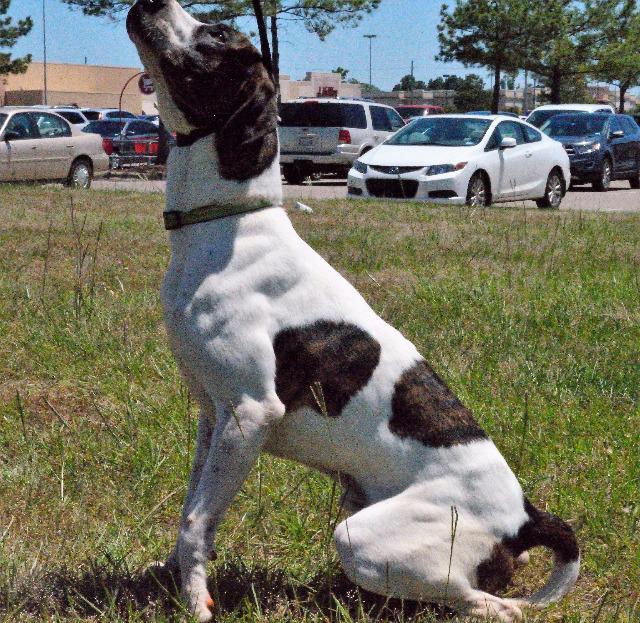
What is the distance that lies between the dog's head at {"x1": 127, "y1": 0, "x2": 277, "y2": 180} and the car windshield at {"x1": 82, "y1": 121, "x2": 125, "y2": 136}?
84.8 ft

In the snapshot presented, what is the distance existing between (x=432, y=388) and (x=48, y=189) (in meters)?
11.8

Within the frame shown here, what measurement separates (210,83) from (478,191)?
1129 cm

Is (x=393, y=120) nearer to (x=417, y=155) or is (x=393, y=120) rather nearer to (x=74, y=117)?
(x=417, y=155)

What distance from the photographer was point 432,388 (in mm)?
2600

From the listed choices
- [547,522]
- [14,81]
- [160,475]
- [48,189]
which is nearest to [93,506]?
[160,475]

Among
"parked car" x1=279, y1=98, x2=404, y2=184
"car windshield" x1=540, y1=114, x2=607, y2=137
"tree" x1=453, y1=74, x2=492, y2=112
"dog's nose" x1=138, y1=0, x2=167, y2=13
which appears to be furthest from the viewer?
"tree" x1=453, y1=74, x2=492, y2=112

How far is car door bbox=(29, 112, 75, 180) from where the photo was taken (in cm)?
1717

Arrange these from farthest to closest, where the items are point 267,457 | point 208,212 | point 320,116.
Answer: point 320,116
point 267,457
point 208,212

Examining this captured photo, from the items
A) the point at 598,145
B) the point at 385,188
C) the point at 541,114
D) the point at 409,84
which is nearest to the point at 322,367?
the point at 385,188

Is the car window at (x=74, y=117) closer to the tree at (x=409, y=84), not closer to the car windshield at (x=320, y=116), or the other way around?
the car windshield at (x=320, y=116)

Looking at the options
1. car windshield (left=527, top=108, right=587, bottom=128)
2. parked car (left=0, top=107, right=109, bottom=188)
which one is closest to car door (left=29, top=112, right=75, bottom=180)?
parked car (left=0, top=107, right=109, bottom=188)

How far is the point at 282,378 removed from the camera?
2.51 meters

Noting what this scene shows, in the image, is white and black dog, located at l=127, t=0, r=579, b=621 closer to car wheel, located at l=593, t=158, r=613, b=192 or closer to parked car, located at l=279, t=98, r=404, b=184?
parked car, located at l=279, t=98, r=404, b=184

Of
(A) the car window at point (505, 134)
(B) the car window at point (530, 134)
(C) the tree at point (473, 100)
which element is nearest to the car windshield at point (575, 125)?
(B) the car window at point (530, 134)
